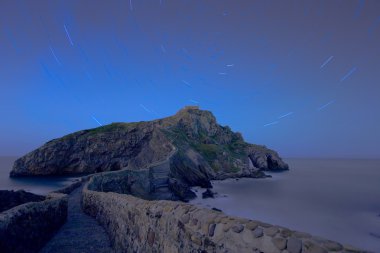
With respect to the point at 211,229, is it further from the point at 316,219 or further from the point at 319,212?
the point at 319,212

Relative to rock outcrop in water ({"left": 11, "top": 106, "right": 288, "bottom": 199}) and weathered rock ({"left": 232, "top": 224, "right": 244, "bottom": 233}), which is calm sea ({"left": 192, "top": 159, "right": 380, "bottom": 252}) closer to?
weathered rock ({"left": 232, "top": 224, "right": 244, "bottom": 233})

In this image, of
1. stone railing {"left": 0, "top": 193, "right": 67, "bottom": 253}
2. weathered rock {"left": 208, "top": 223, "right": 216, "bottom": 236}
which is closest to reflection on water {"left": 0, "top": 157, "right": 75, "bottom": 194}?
stone railing {"left": 0, "top": 193, "right": 67, "bottom": 253}

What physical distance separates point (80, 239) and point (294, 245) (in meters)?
10.8

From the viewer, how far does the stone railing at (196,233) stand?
3295 mm

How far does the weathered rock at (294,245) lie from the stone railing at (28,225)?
7.55 metres

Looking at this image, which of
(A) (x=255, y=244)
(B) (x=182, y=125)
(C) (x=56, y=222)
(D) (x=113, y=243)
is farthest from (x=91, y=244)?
(B) (x=182, y=125)

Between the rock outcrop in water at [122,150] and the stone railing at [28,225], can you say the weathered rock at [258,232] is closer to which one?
the stone railing at [28,225]

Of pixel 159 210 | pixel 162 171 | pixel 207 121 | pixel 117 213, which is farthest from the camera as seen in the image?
pixel 207 121

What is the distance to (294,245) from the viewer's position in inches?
127

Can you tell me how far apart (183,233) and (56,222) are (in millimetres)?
9934

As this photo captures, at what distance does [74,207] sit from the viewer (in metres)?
19.2

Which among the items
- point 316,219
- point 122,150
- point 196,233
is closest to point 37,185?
point 122,150

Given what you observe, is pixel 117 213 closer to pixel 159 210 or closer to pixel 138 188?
pixel 159 210

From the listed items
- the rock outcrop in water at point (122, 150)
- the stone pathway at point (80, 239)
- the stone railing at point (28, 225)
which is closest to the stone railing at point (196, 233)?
the stone pathway at point (80, 239)
